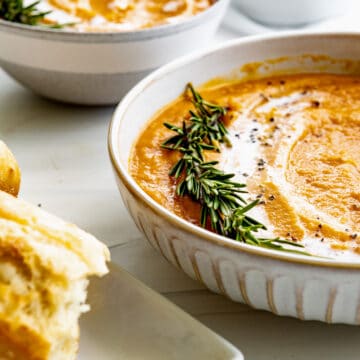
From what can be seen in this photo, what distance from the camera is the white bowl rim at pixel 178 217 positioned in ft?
4.20

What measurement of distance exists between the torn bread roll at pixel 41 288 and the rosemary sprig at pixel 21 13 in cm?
96

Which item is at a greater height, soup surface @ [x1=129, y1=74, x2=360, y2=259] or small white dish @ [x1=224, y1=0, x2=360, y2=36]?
soup surface @ [x1=129, y1=74, x2=360, y2=259]

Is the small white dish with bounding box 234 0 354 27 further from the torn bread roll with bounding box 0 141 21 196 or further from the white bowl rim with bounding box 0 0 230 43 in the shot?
the torn bread roll with bounding box 0 141 21 196

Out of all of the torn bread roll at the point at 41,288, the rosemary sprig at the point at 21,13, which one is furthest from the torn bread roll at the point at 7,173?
the rosemary sprig at the point at 21,13

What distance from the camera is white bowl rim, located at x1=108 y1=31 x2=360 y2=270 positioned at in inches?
50.4

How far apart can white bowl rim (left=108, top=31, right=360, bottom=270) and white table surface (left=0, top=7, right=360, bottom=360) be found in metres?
0.22

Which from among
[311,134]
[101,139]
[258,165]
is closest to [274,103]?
[311,134]

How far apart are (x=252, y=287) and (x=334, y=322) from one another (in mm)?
152

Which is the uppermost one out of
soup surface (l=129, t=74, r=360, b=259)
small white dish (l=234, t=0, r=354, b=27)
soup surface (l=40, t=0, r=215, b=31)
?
soup surface (l=40, t=0, r=215, b=31)

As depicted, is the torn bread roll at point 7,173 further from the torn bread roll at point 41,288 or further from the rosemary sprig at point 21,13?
the rosemary sprig at point 21,13

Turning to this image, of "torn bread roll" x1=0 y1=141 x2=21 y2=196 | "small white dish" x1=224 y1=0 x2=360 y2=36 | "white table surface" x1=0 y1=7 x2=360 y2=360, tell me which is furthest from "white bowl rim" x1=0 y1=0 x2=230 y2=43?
"small white dish" x1=224 y1=0 x2=360 y2=36

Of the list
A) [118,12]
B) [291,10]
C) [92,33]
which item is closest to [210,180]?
[92,33]

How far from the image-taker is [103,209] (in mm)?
1864

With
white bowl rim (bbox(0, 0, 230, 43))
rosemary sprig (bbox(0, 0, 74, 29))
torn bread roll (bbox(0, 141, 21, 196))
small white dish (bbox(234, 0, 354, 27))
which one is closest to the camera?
torn bread roll (bbox(0, 141, 21, 196))
